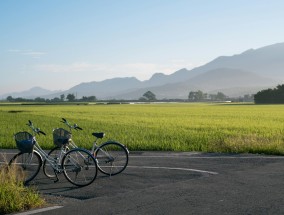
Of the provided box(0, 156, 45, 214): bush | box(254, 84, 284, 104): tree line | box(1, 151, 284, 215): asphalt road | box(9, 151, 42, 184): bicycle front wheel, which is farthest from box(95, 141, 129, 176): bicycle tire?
box(254, 84, 284, 104): tree line

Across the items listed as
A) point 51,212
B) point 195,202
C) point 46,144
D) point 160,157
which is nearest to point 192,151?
point 160,157

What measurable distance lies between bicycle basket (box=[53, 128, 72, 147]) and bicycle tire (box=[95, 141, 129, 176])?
3.05 ft

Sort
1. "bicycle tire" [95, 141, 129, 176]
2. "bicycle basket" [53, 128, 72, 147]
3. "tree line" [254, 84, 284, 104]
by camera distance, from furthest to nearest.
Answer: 1. "tree line" [254, 84, 284, 104]
2. "bicycle tire" [95, 141, 129, 176]
3. "bicycle basket" [53, 128, 72, 147]

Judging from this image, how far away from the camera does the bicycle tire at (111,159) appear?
10.1 metres

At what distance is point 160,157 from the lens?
13414mm

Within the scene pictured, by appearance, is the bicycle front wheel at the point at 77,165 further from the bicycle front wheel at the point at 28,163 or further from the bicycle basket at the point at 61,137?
the bicycle front wheel at the point at 28,163

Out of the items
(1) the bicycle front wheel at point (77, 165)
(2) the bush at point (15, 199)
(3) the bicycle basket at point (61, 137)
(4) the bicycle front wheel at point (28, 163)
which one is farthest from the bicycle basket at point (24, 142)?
(2) the bush at point (15, 199)

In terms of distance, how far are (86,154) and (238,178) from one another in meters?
3.55

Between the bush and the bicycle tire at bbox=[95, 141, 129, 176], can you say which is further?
the bicycle tire at bbox=[95, 141, 129, 176]

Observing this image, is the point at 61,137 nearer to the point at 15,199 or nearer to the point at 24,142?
the point at 24,142

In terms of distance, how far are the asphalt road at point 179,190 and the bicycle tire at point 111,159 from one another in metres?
0.21

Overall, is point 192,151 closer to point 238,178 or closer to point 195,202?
point 238,178

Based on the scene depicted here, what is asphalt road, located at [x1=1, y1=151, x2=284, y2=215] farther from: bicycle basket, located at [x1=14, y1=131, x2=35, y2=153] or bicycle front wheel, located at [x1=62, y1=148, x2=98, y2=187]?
bicycle basket, located at [x1=14, y1=131, x2=35, y2=153]

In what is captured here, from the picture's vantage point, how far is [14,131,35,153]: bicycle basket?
9148mm
